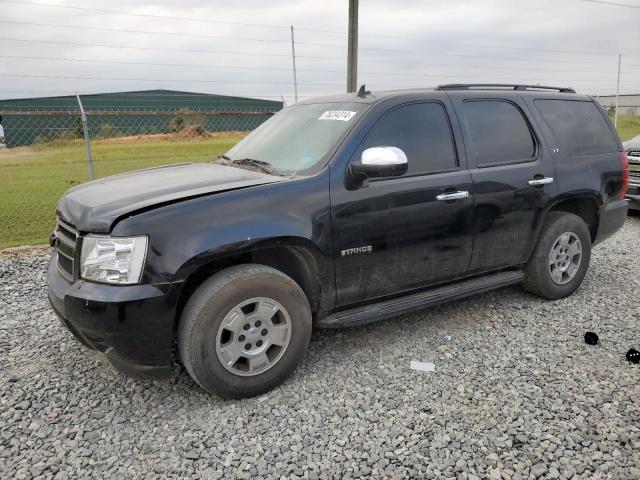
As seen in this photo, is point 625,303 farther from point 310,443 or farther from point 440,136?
point 310,443

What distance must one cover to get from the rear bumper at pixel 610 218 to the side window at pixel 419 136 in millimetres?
2026

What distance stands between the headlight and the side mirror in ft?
4.63

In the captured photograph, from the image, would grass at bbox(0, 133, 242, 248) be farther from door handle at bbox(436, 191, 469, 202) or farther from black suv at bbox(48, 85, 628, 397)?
door handle at bbox(436, 191, 469, 202)

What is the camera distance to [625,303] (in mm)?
4809

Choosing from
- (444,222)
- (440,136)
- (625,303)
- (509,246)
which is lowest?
(625,303)

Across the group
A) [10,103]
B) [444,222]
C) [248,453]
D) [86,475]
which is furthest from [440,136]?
[10,103]

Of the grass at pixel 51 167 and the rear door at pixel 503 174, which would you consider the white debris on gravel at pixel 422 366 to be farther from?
the grass at pixel 51 167

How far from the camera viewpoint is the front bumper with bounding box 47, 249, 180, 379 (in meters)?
2.83

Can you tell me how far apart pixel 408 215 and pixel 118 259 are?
194 cm

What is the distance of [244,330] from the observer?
125 inches

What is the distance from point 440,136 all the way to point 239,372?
2270mm

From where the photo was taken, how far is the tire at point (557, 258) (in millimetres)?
4617

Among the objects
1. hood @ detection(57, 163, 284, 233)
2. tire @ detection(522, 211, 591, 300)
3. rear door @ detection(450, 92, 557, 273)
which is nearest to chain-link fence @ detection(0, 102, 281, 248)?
hood @ detection(57, 163, 284, 233)

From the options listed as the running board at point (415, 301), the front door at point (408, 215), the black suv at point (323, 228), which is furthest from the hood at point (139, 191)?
the running board at point (415, 301)
